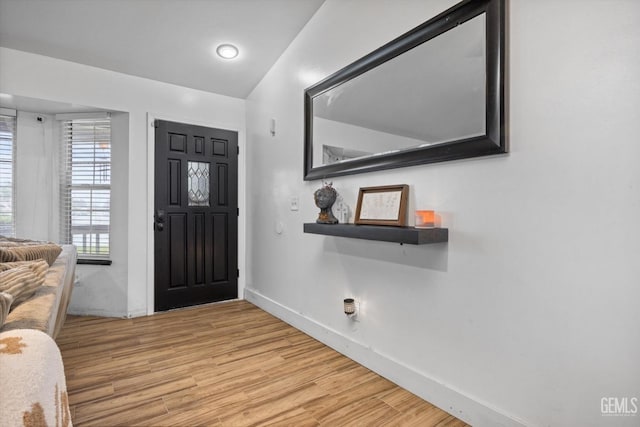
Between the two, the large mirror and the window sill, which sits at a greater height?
the large mirror

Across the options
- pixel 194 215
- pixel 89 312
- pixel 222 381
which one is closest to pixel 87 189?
pixel 194 215

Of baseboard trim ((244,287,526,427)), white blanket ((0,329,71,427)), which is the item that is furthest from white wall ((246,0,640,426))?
white blanket ((0,329,71,427))

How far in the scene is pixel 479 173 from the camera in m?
1.58

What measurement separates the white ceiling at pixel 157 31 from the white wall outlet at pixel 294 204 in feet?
4.68

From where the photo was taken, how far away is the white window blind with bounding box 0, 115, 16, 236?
3111mm

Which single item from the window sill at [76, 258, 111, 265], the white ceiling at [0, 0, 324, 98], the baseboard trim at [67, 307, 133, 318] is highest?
the white ceiling at [0, 0, 324, 98]


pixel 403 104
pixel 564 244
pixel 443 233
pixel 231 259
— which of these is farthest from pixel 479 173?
pixel 231 259

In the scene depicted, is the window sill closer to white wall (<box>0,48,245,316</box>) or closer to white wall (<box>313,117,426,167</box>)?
white wall (<box>0,48,245,316</box>)

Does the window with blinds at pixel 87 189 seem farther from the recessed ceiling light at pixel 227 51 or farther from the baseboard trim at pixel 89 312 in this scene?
the recessed ceiling light at pixel 227 51

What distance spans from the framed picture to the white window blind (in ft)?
11.0

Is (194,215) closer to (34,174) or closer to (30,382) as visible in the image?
(34,174)

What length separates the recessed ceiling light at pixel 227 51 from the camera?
2.97 meters

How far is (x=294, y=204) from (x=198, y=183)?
129 cm

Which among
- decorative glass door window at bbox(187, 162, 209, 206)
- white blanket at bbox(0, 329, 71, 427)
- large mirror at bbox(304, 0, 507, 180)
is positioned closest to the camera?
white blanket at bbox(0, 329, 71, 427)
